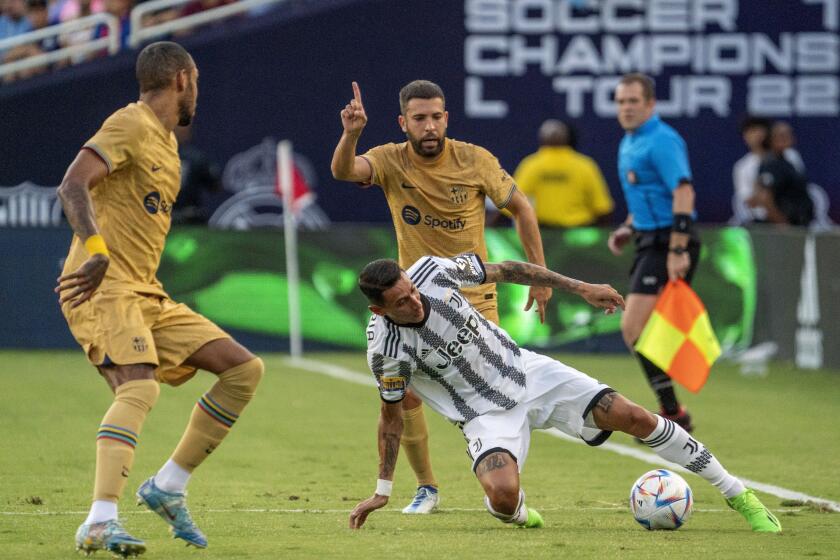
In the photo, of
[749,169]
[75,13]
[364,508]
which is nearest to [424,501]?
[364,508]

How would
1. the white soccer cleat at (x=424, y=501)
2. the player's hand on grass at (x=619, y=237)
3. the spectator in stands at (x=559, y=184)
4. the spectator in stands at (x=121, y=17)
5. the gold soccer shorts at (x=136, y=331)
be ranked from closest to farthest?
1. the gold soccer shorts at (x=136, y=331)
2. the white soccer cleat at (x=424, y=501)
3. the player's hand on grass at (x=619, y=237)
4. the spectator in stands at (x=559, y=184)
5. the spectator in stands at (x=121, y=17)

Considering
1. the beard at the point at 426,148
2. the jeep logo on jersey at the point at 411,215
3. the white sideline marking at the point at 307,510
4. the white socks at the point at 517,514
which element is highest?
the beard at the point at 426,148

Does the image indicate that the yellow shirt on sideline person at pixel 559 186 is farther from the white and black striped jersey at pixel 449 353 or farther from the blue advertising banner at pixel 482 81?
the white and black striped jersey at pixel 449 353

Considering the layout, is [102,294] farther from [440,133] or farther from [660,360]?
[660,360]

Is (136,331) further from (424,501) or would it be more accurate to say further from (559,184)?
(559,184)

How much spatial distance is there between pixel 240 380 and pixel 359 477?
8.43 ft

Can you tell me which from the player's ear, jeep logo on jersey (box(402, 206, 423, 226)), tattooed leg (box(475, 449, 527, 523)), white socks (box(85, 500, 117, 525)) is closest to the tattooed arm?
tattooed leg (box(475, 449, 527, 523))

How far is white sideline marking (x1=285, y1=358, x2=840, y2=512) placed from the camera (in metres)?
8.56

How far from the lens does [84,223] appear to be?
638cm

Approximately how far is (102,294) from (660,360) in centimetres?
548

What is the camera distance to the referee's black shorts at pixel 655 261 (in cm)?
1145

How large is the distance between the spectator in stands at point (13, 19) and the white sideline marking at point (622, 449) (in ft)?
21.4

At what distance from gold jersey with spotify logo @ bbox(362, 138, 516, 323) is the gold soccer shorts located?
5.15ft

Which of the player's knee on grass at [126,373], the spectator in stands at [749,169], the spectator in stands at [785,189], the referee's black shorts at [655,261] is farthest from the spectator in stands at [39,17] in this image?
the player's knee on grass at [126,373]
